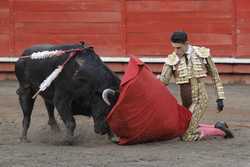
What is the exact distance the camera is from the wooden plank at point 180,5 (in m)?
13.5

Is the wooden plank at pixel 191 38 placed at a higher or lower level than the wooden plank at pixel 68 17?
lower

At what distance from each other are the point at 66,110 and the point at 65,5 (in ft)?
21.8

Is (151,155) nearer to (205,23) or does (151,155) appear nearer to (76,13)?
(205,23)

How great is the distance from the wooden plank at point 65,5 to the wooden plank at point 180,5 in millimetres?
363

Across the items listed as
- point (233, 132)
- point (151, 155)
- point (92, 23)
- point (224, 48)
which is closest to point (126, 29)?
point (92, 23)

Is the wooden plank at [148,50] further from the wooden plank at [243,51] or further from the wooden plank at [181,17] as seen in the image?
the wooden plank at [243,51]

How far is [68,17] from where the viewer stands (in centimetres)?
1459

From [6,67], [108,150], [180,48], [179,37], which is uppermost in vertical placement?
[179,37]

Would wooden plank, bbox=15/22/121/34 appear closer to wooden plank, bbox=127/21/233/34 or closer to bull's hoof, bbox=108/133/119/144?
wooden plank, bbox=127/21/233/34

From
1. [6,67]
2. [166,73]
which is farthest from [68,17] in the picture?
[166,73]

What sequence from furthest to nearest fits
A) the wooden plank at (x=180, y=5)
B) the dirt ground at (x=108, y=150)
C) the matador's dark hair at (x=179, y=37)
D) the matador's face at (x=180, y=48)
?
the wooden plank at (x=180, y=5)
the matador's face at (x=180, y=48)
the matador's dark hair at (x=179, y=37)
the dirt ground at (x=108, y=150)

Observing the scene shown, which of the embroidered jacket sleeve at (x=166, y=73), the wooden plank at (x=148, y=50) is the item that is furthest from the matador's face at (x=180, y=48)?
the wooden plank at (x=148, y=50)

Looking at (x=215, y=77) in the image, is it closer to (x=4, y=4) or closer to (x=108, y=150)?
(x=108, y=150)

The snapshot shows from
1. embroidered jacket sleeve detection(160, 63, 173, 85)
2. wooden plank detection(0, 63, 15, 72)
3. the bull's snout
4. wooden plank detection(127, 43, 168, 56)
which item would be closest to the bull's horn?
the bull's snout
